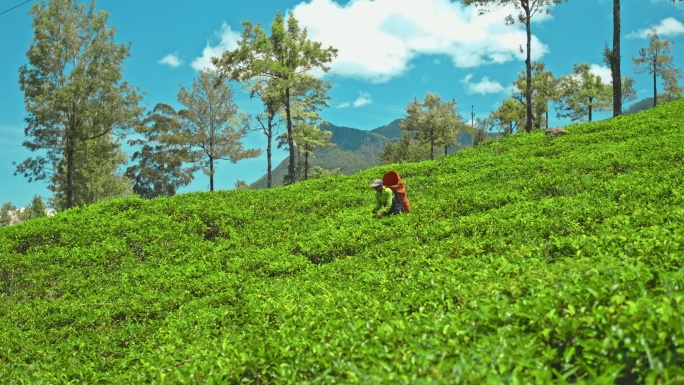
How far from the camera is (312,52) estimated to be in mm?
35094

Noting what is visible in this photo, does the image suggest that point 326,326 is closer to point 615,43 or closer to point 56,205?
point 615,43

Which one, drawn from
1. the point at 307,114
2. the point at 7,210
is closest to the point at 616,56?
the point at 307,114

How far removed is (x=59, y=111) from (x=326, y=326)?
113 ft

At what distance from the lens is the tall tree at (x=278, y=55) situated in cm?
3391

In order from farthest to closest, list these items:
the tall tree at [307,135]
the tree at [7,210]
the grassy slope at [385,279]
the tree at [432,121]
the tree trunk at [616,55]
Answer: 1. the tree at [7,210]
2. the tree at [432,121]
3. the tall tree at [307,135]
4. the tree trunk at [616,55]
5. the grassy slope at [385,279]

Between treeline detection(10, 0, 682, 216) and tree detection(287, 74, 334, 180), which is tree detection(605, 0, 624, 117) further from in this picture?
tree detection(287, 74, 334, 180)

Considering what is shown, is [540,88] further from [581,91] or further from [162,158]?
[162,158]

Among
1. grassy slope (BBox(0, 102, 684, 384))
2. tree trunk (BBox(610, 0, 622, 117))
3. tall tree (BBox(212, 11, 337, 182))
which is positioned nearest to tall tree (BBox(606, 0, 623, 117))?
tree trunk (BBox(610, 0, 622, 117))

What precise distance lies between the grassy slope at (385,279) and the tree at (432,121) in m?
34.7

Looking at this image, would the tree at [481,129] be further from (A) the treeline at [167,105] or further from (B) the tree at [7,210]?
(B) the tree at [7,210]

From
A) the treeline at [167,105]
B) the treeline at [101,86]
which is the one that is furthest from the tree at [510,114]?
the treeline at [101,86]

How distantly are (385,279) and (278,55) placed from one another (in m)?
30.7

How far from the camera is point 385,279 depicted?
7.34 meters

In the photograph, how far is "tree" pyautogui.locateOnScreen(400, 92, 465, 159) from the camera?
5538cm
